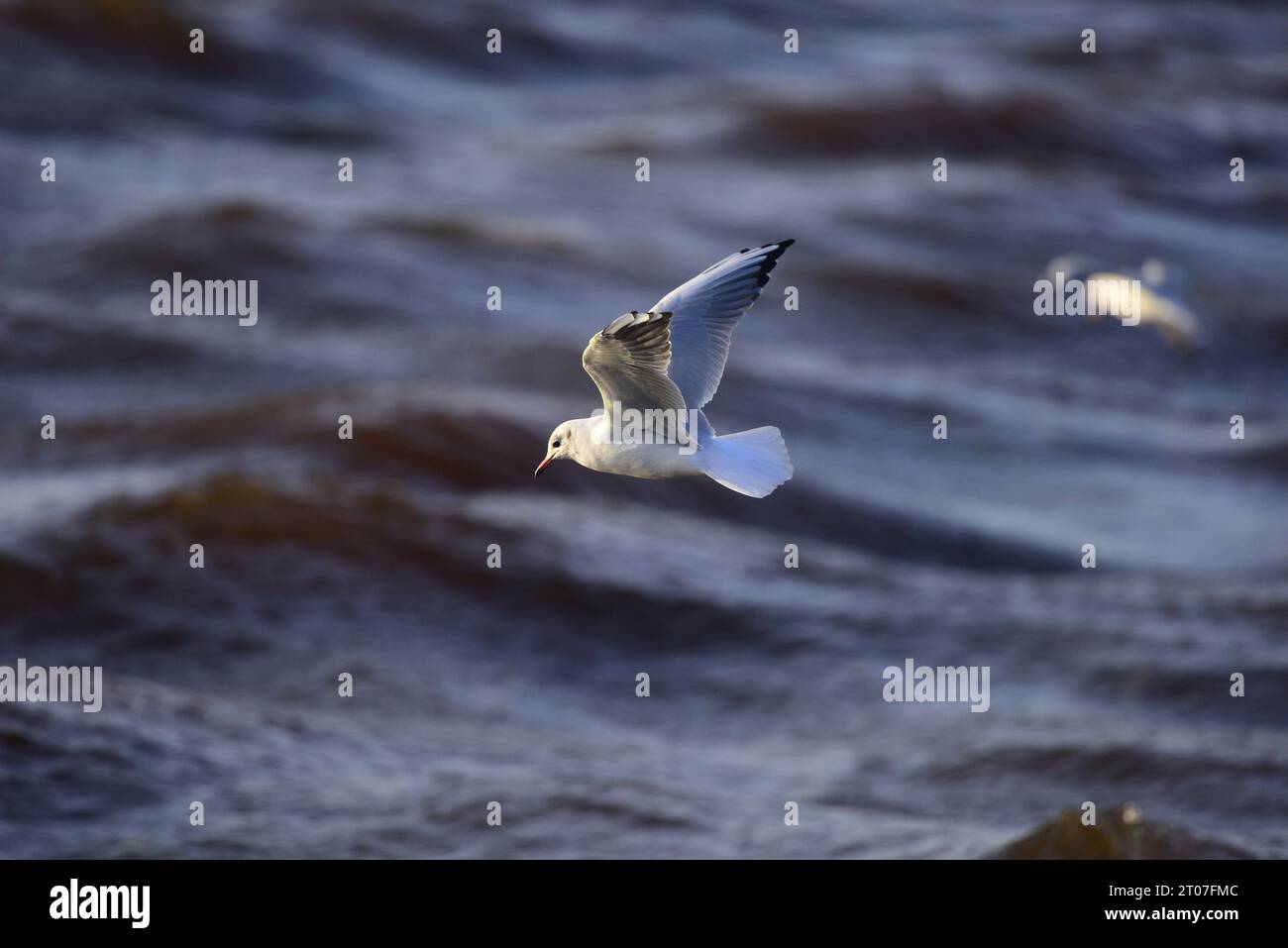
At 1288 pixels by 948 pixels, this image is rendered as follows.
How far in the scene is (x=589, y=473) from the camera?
16.1 meters

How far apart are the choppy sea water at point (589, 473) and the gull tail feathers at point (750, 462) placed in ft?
18.7

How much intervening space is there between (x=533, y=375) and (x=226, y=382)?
9.99 feet

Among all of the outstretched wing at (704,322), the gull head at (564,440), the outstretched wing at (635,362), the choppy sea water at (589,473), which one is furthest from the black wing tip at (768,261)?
the choppy sea water at (589,473)

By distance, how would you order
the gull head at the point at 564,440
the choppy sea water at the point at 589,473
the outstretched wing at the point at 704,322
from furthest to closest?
the choppy sea water at the point at 589,473 < the outstretched wing at the point at 704,322 < the gull head at the point at 564,440

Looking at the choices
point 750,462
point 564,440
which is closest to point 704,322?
point 750,462

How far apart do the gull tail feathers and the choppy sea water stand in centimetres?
569

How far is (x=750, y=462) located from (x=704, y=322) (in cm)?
46

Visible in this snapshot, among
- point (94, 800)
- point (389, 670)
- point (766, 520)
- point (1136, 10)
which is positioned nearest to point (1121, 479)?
point (766, 520)

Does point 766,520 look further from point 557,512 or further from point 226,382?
point 226,382

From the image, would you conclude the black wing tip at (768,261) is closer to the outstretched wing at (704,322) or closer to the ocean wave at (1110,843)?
the outstretched wing at (704,322)

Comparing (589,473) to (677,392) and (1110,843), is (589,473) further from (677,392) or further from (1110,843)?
(677,392)

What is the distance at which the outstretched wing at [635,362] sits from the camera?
4133mm

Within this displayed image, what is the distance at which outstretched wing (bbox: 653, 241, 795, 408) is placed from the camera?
4.73 meters

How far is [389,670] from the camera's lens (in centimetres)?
1279
